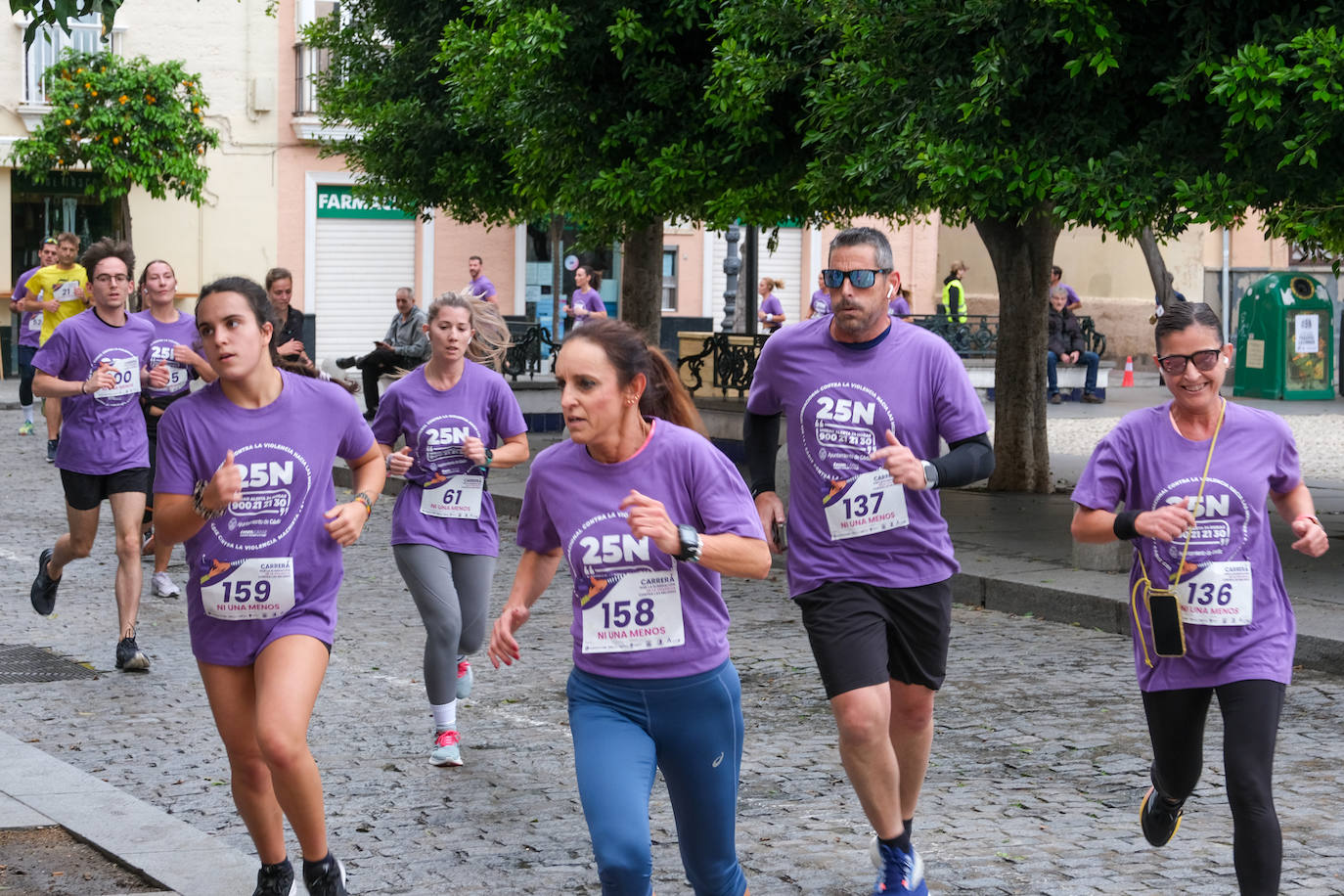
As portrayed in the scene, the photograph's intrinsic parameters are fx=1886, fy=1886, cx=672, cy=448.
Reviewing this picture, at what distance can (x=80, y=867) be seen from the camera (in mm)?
5145

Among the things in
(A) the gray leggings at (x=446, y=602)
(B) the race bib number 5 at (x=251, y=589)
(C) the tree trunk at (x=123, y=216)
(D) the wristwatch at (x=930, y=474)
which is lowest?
(A) the gray leggings at (x=446, y=602)

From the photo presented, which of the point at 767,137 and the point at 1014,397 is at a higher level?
the point at 767,137

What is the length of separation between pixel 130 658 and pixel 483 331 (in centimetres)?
243

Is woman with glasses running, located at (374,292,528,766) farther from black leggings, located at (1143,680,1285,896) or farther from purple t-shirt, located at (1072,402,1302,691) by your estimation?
black leggings, located at (1143,680,1285,896)

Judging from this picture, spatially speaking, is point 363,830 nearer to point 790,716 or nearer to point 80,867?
point 80,867

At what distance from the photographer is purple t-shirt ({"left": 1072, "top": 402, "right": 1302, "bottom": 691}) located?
4531 mm

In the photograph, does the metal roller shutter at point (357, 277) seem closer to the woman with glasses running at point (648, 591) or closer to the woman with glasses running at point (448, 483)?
the woman with glasses running at point (448, 483)

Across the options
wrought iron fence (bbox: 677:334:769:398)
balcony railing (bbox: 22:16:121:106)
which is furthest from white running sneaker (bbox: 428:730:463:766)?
balcony railing (bbox: 22:16:121:106)

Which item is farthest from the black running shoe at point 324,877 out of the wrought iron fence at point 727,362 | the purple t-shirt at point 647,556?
the wrought iron fence at point 727,362

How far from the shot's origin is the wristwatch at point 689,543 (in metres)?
3.87

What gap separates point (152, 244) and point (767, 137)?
Answer: 72.4 ft

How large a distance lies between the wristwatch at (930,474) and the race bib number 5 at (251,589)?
1597 millimetres

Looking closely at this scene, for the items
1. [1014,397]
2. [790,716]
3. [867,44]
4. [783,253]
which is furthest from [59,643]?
[783,253]

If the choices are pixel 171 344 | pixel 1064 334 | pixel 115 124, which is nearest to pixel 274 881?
pixel 171 344
